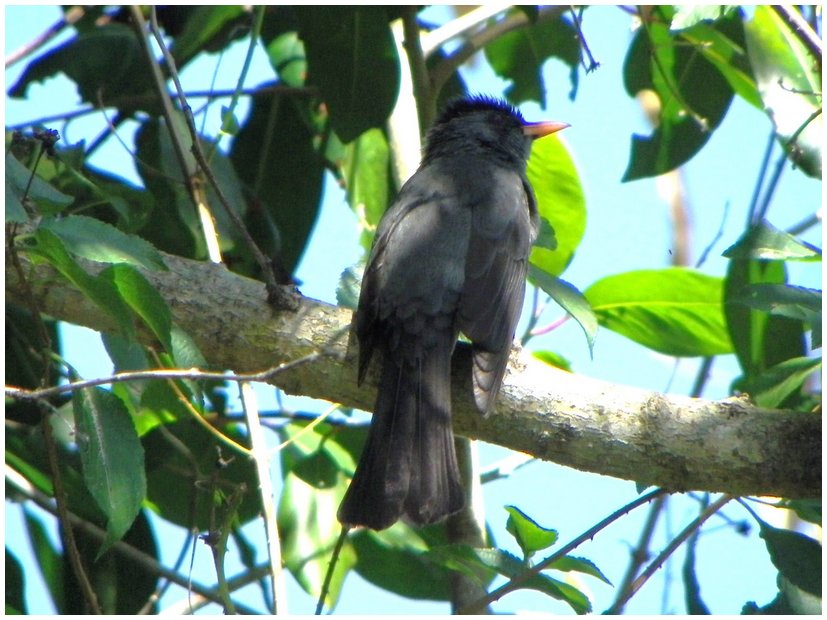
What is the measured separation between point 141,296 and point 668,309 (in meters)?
2.54

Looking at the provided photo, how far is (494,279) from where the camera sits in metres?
4.14

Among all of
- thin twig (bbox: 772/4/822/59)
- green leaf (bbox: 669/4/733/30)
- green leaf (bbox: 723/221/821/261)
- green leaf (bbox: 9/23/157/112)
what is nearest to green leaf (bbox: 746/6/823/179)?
thin twig (bbox: 772/4/822/59)

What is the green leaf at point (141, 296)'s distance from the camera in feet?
9.60

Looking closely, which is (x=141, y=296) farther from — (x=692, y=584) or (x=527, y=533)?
(x=692, y=584)

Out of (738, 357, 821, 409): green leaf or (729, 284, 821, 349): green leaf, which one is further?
(738, 357, 821, 409): green leaf

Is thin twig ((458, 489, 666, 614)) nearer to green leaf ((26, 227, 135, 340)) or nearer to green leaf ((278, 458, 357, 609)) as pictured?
green leaf ((278, 458, 357, 609))

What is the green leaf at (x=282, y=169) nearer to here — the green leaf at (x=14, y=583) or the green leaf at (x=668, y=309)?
the green leaf at (x=668, y=309)

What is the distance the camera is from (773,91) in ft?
14.2

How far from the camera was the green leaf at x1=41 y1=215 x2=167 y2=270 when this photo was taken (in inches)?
114

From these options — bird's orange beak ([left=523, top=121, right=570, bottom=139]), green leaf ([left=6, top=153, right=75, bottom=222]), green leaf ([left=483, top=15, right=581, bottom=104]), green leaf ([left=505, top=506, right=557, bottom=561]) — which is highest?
green leaf ([left=483, top=15, right=581, bottom=104])

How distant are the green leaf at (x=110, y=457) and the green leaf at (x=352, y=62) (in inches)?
78.7

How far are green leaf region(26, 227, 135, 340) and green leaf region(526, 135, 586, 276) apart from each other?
2217 mm

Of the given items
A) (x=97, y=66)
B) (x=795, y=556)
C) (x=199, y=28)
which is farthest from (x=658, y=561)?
(x=97, y=66)

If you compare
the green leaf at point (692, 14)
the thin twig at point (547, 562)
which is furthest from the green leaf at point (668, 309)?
A: the thin twig at point (547, 562)
